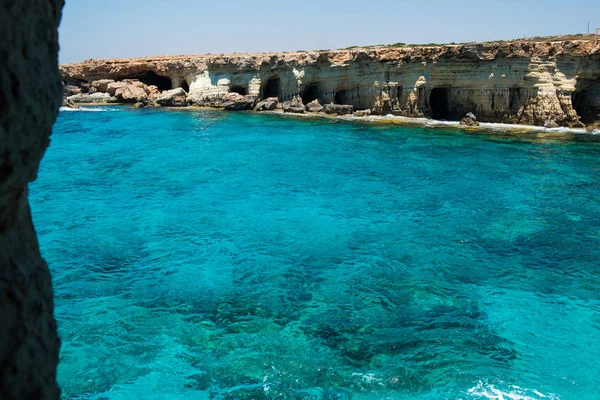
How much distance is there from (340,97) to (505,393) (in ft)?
133

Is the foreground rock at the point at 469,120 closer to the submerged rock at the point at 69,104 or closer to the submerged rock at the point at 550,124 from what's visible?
the submerged rock at the point at 550,124

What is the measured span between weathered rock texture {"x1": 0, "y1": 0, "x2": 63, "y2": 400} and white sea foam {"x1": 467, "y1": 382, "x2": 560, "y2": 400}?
828 centimetres

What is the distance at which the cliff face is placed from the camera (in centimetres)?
3606

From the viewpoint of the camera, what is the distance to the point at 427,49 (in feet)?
131

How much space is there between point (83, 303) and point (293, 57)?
3710cm

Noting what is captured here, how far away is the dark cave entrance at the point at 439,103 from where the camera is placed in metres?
43.6

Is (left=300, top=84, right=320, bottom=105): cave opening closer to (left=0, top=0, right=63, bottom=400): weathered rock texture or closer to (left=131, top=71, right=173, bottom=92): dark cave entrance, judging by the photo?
(left=131, top=71, right=173, bottom=92): dark cave entrance

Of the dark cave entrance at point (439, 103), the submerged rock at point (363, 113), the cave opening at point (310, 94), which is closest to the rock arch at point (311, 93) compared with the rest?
the cave opening at point (310, 94)

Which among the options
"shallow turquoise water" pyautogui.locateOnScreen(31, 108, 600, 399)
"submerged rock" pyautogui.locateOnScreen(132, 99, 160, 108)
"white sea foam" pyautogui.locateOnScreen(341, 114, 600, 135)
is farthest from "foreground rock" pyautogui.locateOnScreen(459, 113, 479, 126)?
"submerged rock" pyautogui.locateOnScreen(132, 99, 160, 108)

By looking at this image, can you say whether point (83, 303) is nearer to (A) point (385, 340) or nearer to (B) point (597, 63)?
(A) point (385, 340)

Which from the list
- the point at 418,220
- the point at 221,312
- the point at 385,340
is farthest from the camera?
the point at 418,220

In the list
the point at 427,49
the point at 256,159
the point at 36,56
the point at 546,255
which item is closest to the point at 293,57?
the point at 427,49

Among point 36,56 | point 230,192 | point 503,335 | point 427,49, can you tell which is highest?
point 427,49

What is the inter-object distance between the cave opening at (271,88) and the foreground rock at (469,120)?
18988 mm
